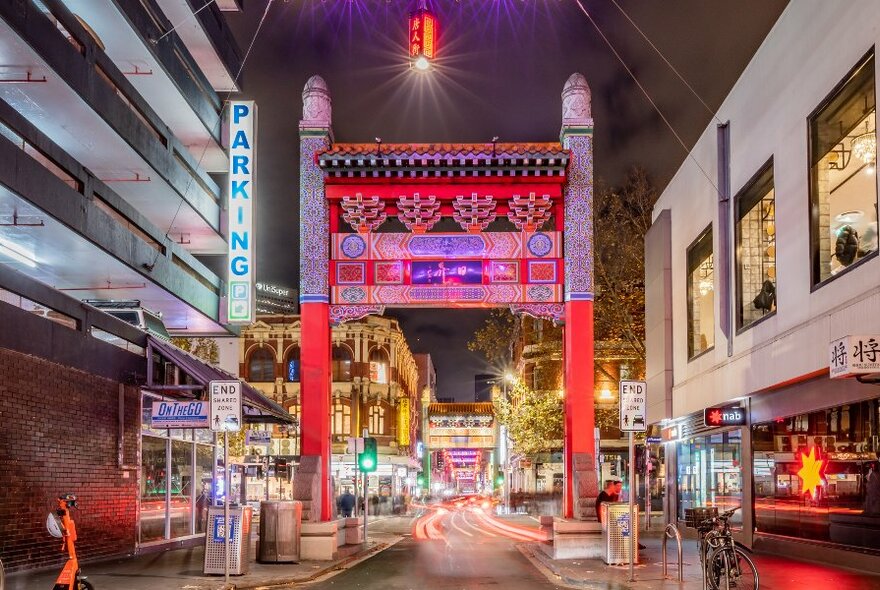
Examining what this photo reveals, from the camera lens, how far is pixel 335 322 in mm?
24938

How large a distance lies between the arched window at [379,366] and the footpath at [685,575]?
5235 cm

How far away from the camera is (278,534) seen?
2114cm

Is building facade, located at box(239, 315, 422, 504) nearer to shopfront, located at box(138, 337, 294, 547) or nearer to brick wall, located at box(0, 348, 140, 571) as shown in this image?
shopfront, located at box(138, 337, 294, 547)

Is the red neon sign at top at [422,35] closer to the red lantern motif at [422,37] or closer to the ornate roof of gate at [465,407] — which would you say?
the red lantern motif at [422,37]

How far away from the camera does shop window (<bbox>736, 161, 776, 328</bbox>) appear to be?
21.8 metres

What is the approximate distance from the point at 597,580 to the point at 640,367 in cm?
3638

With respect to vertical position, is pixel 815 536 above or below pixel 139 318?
below

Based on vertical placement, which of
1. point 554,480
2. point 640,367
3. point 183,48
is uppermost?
point 183,48

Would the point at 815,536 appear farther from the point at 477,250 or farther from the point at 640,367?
the point at 640,367

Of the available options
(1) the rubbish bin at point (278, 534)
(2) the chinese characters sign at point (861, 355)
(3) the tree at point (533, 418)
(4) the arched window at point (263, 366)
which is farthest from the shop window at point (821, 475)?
(4) the arched window at point (263, 366)

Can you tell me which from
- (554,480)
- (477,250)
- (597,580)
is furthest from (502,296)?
(554,480)

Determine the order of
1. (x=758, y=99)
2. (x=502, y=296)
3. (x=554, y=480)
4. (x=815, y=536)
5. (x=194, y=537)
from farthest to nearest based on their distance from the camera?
(x=554, y=480) < (x=194, y=537) < (x=502, y=296) < (x=758, y=99) < (x=815, y=536)

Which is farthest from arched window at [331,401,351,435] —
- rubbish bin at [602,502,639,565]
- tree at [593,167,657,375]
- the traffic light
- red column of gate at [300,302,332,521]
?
rubbish bin at [602,502,639,565]

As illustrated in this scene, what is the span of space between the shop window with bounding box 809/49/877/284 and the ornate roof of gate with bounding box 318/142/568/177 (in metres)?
6.94
